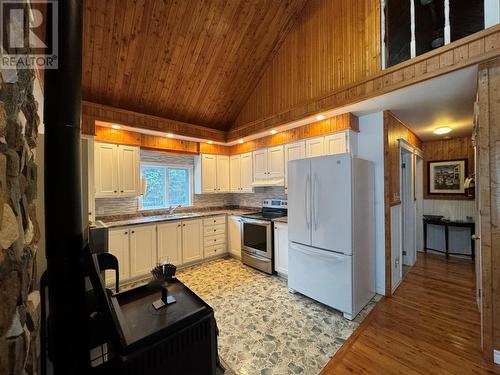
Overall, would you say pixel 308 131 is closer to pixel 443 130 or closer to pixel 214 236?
pixel 443 130

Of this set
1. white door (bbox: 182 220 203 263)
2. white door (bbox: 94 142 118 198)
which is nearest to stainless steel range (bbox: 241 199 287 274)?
white door (bbox: 182 220 203 263)

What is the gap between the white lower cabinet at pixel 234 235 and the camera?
4.35m

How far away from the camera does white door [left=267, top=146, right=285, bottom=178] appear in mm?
3992

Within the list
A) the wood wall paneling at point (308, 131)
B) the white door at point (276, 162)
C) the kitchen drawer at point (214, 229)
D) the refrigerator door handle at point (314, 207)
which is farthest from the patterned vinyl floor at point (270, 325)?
the wood wall paneling at point (308, 131)

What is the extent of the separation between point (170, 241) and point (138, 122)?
2.07 meters

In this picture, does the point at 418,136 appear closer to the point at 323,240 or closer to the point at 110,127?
the point at 323,240

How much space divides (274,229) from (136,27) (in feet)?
11.3

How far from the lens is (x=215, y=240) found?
4.43m

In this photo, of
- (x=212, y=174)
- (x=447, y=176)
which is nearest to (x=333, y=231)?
(x=212, y=174)

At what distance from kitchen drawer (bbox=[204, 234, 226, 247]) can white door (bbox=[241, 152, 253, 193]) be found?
1.09 meters

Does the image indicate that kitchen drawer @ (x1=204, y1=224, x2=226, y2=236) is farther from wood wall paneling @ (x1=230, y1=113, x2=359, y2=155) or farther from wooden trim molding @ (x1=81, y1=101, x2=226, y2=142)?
wooden trim molding @ (x1=81, y1=101, x2=226, y2=142)

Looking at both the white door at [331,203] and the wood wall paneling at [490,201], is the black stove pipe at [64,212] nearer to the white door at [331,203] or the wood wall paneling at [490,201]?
the white door at [331,203]

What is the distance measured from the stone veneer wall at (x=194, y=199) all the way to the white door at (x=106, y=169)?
1.31 ft

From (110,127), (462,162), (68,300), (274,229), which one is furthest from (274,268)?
(462,162)
